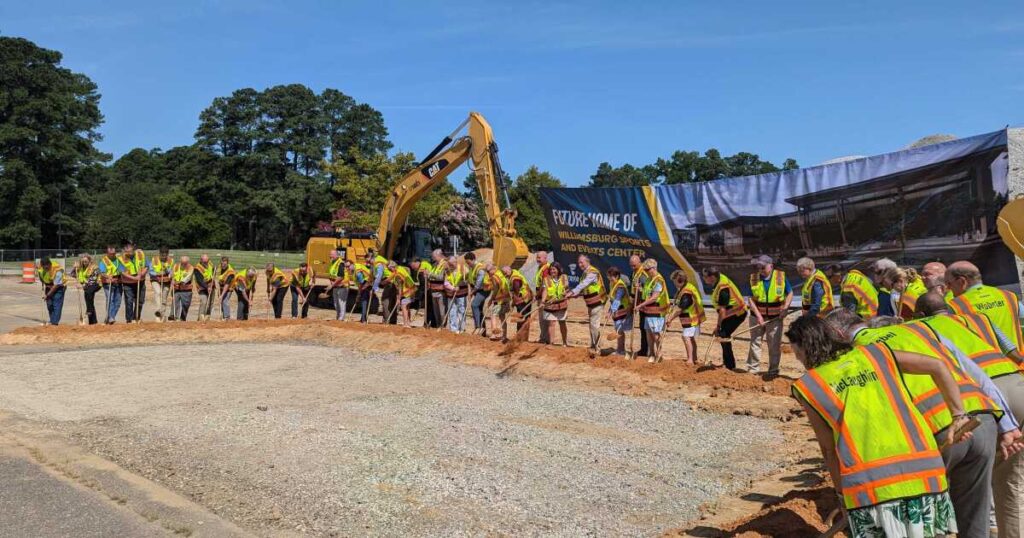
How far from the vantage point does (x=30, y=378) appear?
40.8 ft

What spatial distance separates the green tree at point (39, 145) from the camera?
2018 inches

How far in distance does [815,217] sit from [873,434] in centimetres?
1288

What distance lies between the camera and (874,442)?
3.27 metres

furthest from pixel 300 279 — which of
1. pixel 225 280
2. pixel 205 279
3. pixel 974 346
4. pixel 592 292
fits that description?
pixel 974 346

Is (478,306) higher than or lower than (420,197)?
lower

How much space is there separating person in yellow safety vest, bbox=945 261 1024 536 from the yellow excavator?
12.6m

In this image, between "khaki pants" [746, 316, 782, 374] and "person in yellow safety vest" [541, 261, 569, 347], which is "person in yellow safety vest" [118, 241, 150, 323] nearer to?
"person in yellow safety vest" [541, 261, 569, 347]

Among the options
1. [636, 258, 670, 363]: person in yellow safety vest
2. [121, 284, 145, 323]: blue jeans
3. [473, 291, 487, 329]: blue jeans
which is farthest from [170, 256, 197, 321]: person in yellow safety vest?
[636, 258, 670, 363]: person in yellow safety vest

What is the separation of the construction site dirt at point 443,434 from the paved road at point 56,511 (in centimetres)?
60

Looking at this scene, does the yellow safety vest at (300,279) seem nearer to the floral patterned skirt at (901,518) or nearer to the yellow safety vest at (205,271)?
the yellow safety vest at (205,271)

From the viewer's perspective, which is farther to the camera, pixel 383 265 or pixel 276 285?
pixel 276 285

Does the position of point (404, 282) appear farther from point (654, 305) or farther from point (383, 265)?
point (654, 305)

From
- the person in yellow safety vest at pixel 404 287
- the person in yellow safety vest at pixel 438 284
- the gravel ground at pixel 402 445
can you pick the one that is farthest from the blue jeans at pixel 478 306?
the gravel ground at pixel 402 445

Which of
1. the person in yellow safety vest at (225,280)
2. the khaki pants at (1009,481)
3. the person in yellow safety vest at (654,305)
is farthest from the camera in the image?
the person in yellow safety vest at (225,280)
